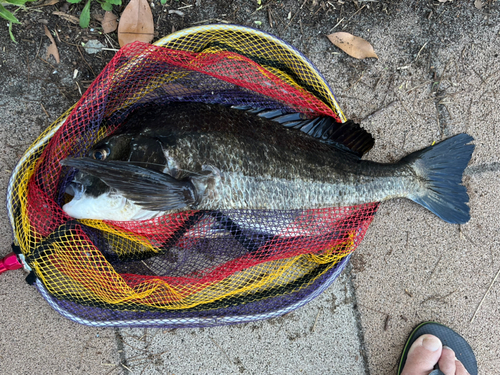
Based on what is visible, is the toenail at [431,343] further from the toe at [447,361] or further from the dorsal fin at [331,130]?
the dorsal fin at [331,130]

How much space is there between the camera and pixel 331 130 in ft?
7.66

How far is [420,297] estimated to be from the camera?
8.87 feet

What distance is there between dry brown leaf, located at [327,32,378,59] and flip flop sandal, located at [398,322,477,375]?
229cm

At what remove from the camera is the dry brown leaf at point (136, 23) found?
2.36 meters

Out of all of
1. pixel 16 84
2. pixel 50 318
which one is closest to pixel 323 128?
pixel 16 84

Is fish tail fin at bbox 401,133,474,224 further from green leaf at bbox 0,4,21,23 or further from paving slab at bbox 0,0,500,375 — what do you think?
green leaf at bbox 0,4,21,23

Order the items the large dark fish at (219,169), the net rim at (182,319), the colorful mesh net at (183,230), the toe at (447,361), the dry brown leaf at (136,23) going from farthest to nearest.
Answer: the toe at (447,361) → the dry brown leaf at (136,23) → the net rim at (182,319) → the colorful mesh net at (183,230) → the large dark fish at (219,169)

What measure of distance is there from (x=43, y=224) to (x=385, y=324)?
270 cm

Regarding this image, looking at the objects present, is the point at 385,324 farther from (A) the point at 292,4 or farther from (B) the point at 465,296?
(A) the point at 292,4

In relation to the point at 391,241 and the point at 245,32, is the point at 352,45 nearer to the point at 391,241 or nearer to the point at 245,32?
the point at 245,32

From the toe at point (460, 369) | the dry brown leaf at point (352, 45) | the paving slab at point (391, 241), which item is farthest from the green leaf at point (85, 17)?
the toe at point (460, 369)

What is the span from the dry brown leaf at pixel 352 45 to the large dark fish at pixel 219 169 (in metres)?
0.71

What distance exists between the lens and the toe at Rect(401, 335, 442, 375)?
2.62 metres

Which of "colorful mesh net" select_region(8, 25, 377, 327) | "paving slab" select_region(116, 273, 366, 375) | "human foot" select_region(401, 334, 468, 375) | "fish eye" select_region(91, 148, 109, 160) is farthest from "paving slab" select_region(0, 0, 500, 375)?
"fish eye" select_region(91, 148, 109, 160)
